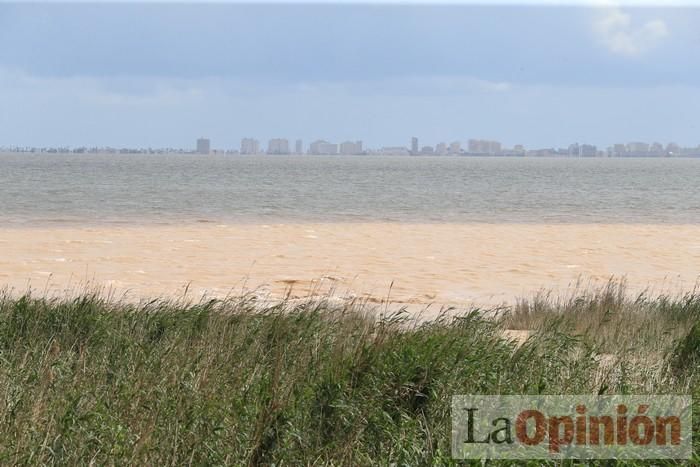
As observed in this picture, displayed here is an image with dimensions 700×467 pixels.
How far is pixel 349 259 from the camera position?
877 inches

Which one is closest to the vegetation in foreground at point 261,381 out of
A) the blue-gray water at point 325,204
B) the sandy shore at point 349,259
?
the sandy shore at point 349,259

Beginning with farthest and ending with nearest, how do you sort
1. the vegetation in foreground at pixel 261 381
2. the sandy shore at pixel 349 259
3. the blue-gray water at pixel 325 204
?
the blue-gray water at pixel 325 204 → the sandy shore at pixel 349 259 → the vegetation in foreground at pixel 261 381

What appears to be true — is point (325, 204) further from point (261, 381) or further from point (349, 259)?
point (261, 381)

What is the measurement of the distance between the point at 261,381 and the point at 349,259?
55.6 ft

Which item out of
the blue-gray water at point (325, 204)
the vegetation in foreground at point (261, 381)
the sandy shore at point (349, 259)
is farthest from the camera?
the blue-gray water at point (325, 204)

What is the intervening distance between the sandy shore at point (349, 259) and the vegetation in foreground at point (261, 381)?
20.3ft

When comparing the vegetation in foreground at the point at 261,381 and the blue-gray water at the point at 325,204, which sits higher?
the vegetation in foreground at the point at 261,381

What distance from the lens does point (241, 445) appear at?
453 cm

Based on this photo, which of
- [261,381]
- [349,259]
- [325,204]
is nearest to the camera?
[261,381]

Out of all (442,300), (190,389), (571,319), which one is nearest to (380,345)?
(190,389)

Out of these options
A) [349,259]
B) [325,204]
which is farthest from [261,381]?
[325,204]

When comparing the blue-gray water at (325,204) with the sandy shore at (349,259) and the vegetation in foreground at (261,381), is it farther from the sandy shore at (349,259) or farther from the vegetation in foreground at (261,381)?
the vegetation in foreground at (261,381)

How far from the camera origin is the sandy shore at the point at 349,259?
54.5 ft

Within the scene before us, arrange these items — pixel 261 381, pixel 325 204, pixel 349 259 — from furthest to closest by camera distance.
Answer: pixel 325 204
pixel 349 259
pixel 261 381
